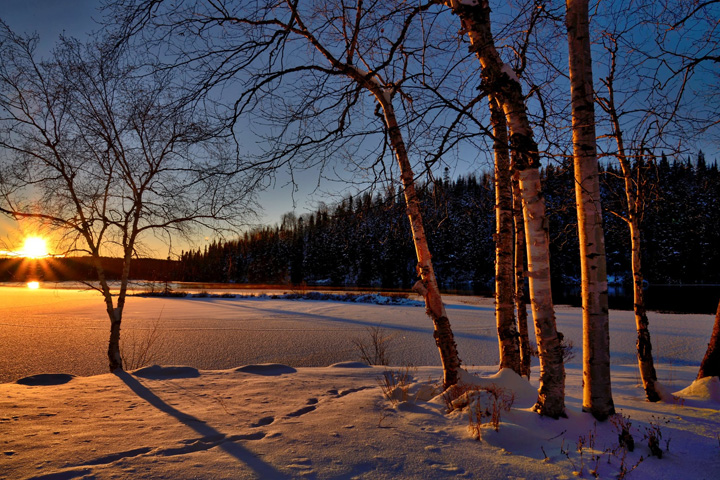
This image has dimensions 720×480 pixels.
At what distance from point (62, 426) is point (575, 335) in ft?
44.3

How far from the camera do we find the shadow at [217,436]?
2.31 metres

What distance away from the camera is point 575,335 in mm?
12211

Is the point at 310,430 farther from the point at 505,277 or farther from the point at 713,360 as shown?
the point at 713,360

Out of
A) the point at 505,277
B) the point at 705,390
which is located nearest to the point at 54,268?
the point at 505,277

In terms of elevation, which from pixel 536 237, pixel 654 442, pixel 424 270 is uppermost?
pixel 536 237

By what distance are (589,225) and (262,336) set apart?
1013cm

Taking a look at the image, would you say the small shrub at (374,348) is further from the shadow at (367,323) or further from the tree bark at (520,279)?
the tree bark at (520,279)

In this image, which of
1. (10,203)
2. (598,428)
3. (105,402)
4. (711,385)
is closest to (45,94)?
(10,203)

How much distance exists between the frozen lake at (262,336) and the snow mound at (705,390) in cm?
429

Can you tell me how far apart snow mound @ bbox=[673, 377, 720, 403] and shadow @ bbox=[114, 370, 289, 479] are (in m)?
5.14

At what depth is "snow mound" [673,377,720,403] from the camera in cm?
436

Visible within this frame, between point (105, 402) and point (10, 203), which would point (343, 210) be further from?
point (10, 203)

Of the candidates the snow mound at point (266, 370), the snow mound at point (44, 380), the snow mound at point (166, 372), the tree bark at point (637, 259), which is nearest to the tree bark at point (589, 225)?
the tree bark at point (637, 259)

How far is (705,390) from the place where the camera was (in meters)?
4.48
